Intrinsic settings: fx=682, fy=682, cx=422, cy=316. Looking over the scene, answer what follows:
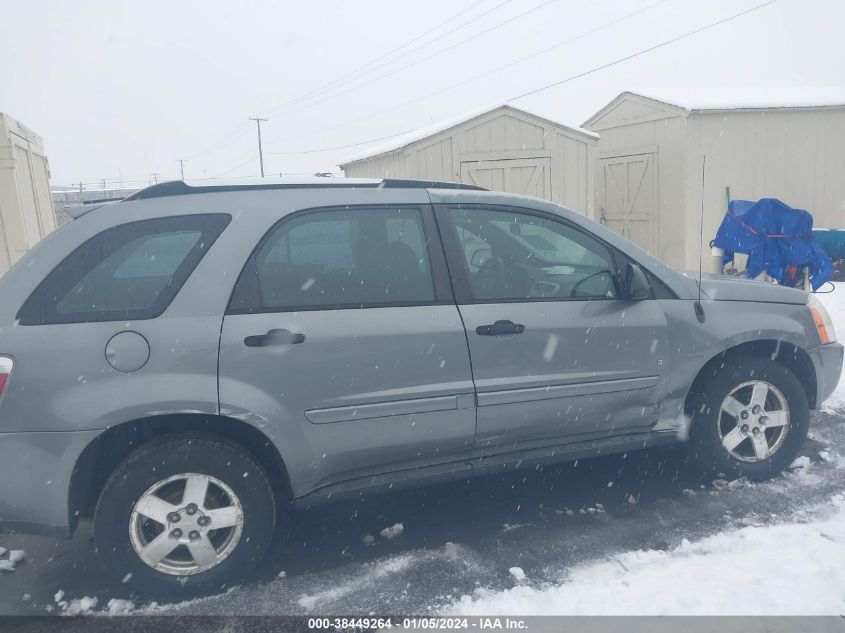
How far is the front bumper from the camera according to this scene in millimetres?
2775

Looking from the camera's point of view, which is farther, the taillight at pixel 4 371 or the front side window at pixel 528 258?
the front side window at pixel 528 258

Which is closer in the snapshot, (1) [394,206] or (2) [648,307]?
(1) [394,206]

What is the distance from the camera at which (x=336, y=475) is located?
320cm

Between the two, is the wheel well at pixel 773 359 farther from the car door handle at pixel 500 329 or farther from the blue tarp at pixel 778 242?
the blue tarp at pixel 778 242

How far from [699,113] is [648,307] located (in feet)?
31.6

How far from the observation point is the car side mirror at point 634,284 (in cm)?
358

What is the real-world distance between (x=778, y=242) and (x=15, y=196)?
31.8 ft

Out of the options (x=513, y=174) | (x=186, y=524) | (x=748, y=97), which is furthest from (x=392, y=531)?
(x=748, y=97)

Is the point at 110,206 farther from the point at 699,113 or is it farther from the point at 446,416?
the point at 699,113

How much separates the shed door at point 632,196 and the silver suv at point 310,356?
9.94 meters

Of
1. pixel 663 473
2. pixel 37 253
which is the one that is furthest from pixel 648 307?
pixel 37 253

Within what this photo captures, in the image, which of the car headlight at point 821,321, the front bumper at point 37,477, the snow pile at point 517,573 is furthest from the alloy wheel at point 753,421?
the front bumper at point 37,477

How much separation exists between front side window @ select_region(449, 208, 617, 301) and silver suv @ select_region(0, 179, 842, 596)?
12 mm

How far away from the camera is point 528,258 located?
3.69m
